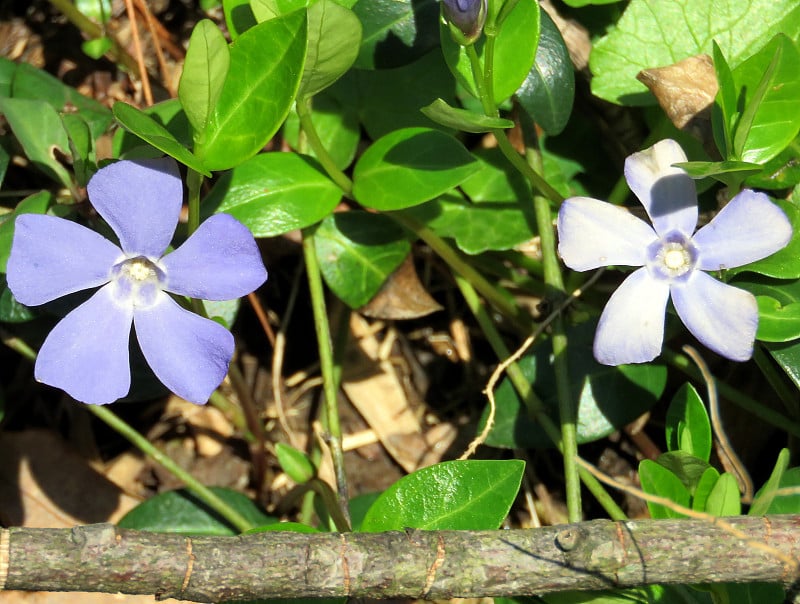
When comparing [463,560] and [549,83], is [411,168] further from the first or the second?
[463,560]

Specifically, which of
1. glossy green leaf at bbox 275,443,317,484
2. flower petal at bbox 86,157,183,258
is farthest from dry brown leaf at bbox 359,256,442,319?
flower petal at bbox 86,157,183,258

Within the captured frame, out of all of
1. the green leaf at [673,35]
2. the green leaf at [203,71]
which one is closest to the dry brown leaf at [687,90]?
the green leaf at [673,35]

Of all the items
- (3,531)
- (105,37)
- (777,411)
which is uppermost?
(105,37)

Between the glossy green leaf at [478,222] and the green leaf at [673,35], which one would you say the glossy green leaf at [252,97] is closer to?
the glossy green leaf at [478,222]

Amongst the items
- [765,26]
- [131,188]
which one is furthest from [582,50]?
[131,188]

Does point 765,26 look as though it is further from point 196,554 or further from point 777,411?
point 196,554
